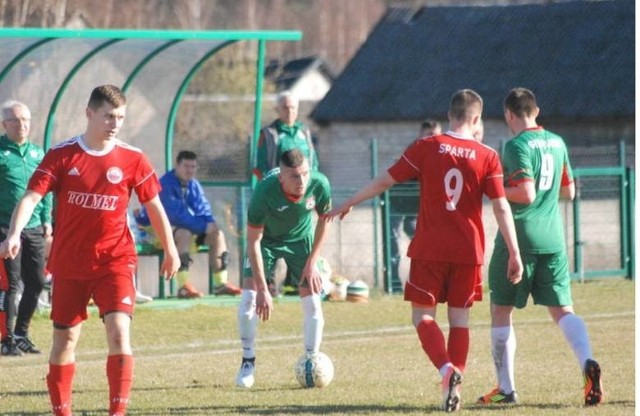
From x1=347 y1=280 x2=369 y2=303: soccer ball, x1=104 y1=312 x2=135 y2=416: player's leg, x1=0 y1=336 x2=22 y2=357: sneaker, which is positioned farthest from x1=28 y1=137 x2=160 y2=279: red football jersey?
x1=347 y1=280 x2=369 y2=303: soccer ball

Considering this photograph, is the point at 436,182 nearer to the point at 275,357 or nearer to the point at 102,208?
the point at 102,208

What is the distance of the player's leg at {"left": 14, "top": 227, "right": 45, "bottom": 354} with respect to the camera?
496 inches

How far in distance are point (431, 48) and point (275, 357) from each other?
99.1 feet

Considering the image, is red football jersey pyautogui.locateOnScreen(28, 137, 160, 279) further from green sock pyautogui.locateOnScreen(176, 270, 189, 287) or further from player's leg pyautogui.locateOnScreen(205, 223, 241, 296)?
green sock pyautogui.locateOnScreen(176, 270, 189, 287)

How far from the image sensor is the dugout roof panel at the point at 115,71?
15.4 metres

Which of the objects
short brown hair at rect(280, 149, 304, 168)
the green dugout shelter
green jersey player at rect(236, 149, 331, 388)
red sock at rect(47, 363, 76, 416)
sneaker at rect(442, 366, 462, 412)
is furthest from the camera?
the green dugout shelter

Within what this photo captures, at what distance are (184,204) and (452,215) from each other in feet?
25.2

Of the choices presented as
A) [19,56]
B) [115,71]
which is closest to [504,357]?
[19,56]

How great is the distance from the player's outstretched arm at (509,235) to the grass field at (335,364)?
83 centimetres

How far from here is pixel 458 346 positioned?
9.06 meters

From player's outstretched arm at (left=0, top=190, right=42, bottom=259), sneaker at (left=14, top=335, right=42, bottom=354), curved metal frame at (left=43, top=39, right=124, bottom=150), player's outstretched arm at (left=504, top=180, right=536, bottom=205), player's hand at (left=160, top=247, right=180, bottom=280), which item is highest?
curved metal frame at (left=43, top=39, right=124, bottom=150)

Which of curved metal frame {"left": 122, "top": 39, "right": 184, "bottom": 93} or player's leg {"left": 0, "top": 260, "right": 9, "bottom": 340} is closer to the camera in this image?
player's leg {"left": 0, "top": 260, "right": 9, "bottom": 340}

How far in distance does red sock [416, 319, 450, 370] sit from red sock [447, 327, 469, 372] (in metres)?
0.15

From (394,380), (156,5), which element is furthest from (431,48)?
(394,380)
